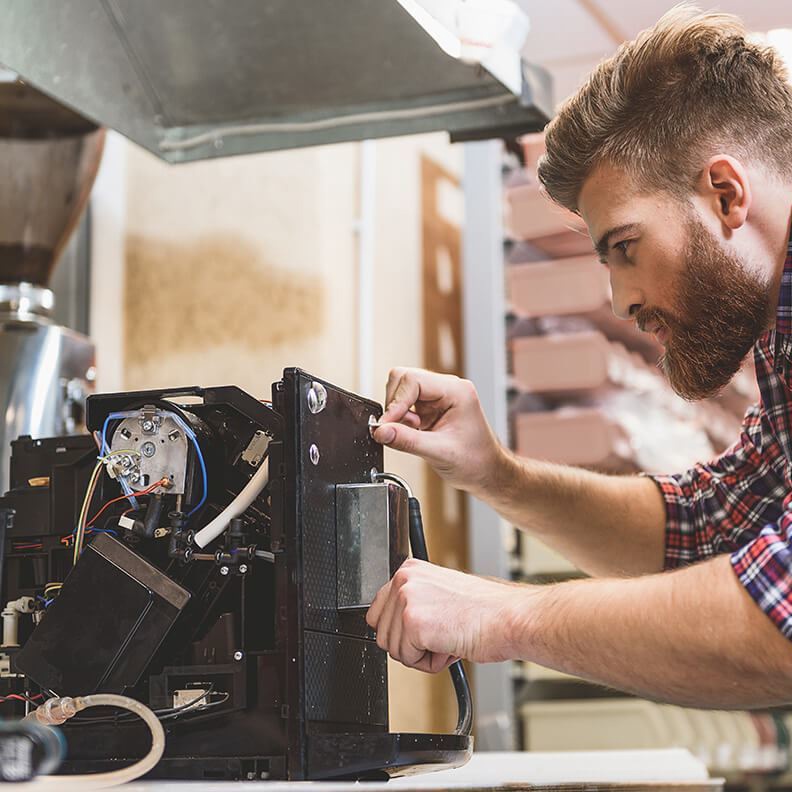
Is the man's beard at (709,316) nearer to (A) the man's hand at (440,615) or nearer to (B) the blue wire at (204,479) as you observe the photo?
(A) the man's hand at (440,615)

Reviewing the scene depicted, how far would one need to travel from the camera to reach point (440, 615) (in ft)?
3.82

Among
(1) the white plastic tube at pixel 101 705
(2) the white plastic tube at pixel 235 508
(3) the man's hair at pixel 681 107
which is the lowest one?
(1) the white plastic tube at pixel 101 705

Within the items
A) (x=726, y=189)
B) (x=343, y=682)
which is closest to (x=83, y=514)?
(x=343, y=682)

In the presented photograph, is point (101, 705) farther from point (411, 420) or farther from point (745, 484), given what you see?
point (745, 484)

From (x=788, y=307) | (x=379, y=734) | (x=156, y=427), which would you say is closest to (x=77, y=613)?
(x=156, y=427)

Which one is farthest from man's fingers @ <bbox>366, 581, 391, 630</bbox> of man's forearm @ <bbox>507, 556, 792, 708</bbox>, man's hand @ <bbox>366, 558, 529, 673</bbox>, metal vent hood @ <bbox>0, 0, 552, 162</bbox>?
metal vent hood @ <bbox>0, 0, 552, 162</bbox>

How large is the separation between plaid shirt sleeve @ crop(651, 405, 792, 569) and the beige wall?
2.86 ft

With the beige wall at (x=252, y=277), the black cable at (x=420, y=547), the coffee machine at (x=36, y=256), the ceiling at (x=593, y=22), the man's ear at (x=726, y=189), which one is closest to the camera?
the black cable at (x=420, y=547)

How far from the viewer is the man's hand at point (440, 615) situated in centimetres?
116

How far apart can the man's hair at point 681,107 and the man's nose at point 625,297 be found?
126 mm

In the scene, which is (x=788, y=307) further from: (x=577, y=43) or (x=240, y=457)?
(x=577, y=43)

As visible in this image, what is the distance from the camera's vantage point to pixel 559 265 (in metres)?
2.79

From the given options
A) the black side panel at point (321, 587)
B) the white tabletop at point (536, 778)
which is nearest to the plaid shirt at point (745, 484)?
the white tabletop at point (536, 778)

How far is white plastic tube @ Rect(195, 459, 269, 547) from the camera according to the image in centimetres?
116
